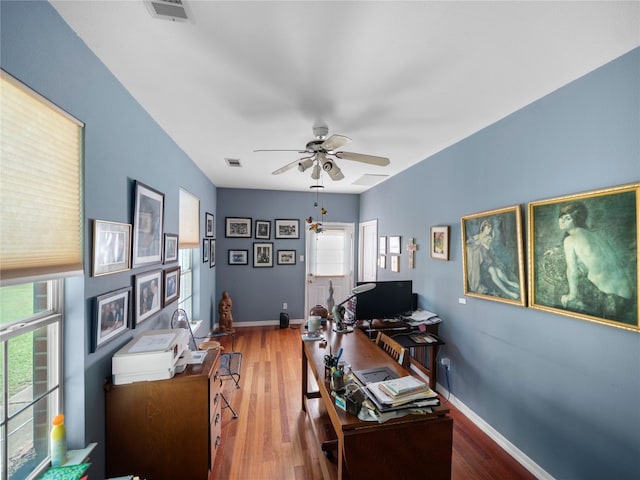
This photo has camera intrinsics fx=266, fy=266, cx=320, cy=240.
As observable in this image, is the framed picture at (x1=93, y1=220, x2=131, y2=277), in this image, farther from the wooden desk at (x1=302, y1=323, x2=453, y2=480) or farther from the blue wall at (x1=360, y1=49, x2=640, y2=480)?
the blue wall at (x1=360, y1=49, x2=640, y2=480)

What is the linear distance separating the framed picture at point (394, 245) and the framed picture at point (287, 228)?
6.45 ft

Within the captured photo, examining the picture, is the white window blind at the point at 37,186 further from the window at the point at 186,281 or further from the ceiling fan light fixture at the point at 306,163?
the window at the point at 186,281

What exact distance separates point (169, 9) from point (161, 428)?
226cm

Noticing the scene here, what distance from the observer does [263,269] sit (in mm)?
5270

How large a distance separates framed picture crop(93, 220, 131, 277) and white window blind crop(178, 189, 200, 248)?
1.23 metres

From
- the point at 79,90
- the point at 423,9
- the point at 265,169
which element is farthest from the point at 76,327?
the point at 265,169

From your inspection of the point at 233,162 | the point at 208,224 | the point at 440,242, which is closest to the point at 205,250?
→ the point at 208,224

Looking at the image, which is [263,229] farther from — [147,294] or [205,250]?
[147,294]

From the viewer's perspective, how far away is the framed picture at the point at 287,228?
5.31 meters

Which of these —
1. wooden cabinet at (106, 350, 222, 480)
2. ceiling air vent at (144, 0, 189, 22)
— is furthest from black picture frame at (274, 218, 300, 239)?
ceiling air vent at (144, 0, 189, 22)

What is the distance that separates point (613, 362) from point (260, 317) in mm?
4769

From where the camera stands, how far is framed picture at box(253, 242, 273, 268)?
5.23 metres

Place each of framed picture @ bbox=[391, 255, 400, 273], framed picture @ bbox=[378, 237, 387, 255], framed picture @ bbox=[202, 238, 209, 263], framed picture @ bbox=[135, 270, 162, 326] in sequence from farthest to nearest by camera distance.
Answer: framed picture @ bbox=[378, 237, 387, 255]
framed picture @ bbox=[202, 238, 209, 263]
framed picture @ bbox=[391, 255, 400, 273]
framed picture @ bbox=[135, 270, 162, 326]

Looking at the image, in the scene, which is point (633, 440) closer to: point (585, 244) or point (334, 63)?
point (585, 244)
